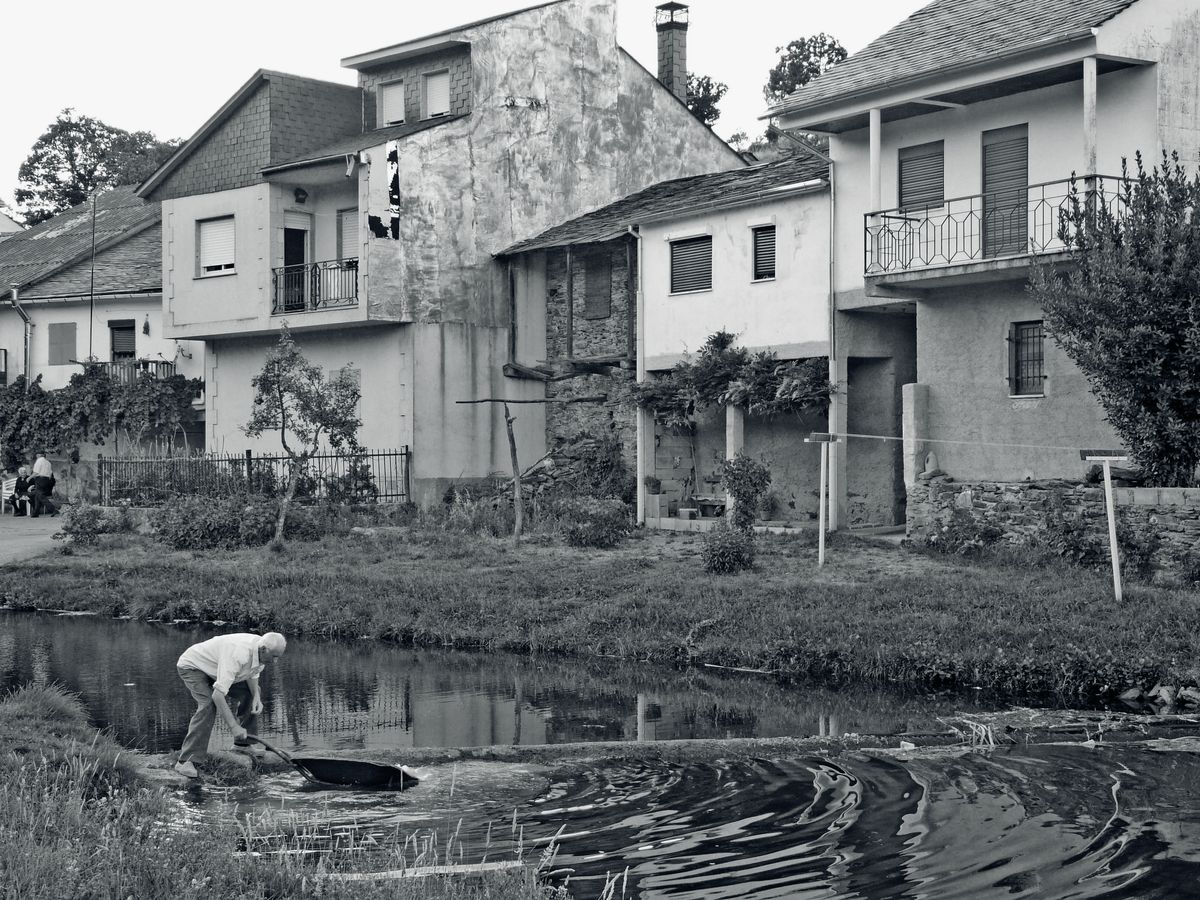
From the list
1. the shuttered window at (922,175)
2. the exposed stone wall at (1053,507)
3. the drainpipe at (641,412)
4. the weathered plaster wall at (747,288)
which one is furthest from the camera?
the drainpipe at (641,412)

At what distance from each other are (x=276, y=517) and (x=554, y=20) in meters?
13.6

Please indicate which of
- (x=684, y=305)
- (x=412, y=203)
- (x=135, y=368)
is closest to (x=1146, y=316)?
(x=684, y=305)

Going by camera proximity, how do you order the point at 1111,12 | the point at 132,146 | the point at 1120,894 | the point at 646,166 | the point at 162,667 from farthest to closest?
the point at 132,146 < the point at 646,166 < the point at 1111,12 < the point at 162,667 < the point at 1120,894

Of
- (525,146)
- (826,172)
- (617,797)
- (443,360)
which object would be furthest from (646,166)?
(617,797)

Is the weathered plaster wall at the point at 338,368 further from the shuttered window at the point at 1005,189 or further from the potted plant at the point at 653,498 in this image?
the shuttered window at the point at 1005,189

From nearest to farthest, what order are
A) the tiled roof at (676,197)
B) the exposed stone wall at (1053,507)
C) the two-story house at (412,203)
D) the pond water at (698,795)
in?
the pond water at (698,795), the exposed stone wall at (1053,507), the tiled roof at (676,197), the two-story house at (412,203)

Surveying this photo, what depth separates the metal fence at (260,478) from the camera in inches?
1254

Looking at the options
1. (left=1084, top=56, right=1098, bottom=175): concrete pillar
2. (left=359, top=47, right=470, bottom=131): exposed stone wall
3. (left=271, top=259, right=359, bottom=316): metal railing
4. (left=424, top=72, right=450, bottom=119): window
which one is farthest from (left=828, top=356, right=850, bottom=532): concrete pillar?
(left=424, top=72, right=450, bottom=119): window

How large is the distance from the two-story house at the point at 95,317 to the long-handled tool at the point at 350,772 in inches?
1133

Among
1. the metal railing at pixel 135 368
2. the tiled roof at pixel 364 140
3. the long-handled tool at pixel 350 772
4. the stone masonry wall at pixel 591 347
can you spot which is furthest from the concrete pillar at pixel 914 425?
the metal railing at pixel 135 368

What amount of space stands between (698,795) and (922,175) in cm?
1591

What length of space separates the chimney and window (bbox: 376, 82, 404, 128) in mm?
7136

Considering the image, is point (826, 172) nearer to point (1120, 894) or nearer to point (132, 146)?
point (1120, 894)

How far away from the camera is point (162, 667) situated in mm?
18609
